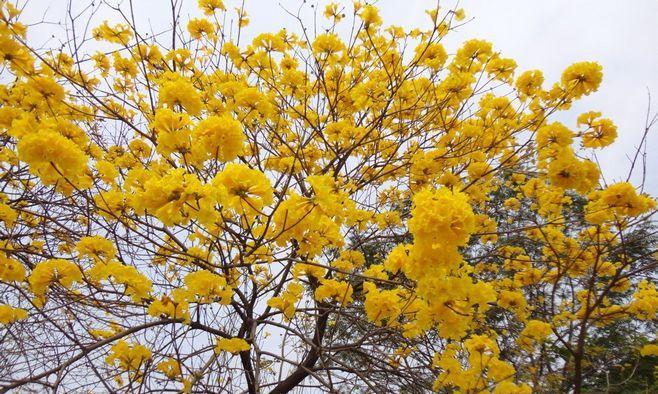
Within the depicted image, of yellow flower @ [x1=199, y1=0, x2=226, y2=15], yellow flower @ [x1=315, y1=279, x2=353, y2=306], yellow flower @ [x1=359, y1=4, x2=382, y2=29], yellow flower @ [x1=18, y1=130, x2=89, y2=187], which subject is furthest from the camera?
yellow flower @ [x1=199, y1=0, x2=226, y2=15]

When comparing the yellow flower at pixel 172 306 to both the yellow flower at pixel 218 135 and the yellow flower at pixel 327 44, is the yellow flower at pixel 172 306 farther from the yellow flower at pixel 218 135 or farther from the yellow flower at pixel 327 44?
the yellow flower at pixel 327 44

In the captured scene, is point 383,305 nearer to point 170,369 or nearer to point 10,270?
point 170,369

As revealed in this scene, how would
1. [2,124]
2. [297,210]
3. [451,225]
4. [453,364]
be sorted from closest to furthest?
[451,225] → [297,210] → [453,364] → [2,124]

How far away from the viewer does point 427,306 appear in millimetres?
1793

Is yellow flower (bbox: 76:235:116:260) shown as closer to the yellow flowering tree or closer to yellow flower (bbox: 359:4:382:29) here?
the yellow flowering tree

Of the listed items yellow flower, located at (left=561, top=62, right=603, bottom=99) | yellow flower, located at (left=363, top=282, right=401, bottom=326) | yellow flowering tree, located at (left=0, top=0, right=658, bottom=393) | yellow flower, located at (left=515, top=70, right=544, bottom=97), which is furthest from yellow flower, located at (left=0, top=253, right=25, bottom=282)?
yellow flower, located at (left=515, top=70, right=544, bottom=97)

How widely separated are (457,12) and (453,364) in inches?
112

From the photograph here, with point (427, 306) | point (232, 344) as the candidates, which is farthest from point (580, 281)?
point (232, 344)

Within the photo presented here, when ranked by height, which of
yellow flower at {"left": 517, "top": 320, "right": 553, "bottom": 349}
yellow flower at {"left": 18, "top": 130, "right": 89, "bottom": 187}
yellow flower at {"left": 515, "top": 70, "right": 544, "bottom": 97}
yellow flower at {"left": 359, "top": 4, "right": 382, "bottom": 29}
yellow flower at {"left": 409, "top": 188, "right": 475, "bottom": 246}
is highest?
yellow flower at {"left": 359, "top": 4, "right": 382, "bottom": 29}

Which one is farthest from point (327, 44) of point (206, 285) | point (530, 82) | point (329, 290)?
point (206, 285)

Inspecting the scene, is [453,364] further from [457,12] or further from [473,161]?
Answer: [457,12]

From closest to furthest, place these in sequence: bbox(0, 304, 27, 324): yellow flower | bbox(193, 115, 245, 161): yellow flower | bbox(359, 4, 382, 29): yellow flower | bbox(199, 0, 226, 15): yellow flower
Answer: bbox(193, 115, 245, 161): yellow flower, bbox(0, 304, 27, 324): yellow flower, bbox(359, 4, 382, 29): yellow flower, bbox(199, 0, 226, 15): yellow flower

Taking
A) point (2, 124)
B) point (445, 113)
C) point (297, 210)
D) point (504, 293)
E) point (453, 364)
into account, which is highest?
point (445, 113)

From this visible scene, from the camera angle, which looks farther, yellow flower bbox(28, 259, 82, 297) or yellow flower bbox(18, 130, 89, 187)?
yellow flower bbox(28, 259, 82, 297)
